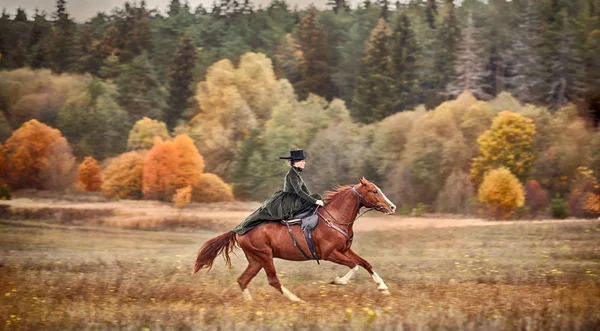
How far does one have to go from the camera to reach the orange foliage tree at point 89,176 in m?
57.2

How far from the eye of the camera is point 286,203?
14.4 m

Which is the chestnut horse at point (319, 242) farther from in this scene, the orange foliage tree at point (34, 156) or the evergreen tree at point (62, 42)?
the evergreen tree at point (62, 42)

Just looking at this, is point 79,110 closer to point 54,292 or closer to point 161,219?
point 161,219

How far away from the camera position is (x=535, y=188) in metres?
46.1

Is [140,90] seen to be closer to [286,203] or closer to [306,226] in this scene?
[286,203]

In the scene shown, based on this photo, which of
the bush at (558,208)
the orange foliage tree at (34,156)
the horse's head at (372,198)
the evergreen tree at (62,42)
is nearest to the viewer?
the horse's head at (372,198)

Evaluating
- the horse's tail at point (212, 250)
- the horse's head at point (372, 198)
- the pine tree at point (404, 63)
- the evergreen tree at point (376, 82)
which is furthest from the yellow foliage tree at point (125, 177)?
the horse's head at point (372, 198)

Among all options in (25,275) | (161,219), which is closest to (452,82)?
(161,219)

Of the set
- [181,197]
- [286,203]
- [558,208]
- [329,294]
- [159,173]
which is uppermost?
[286,203]

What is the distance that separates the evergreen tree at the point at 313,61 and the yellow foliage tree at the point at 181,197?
1447 centimetres

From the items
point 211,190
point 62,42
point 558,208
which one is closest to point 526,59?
point 558,208

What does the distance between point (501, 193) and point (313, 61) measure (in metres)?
25.8

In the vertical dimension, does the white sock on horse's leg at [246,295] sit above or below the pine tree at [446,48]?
below

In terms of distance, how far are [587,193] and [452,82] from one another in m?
18.5
